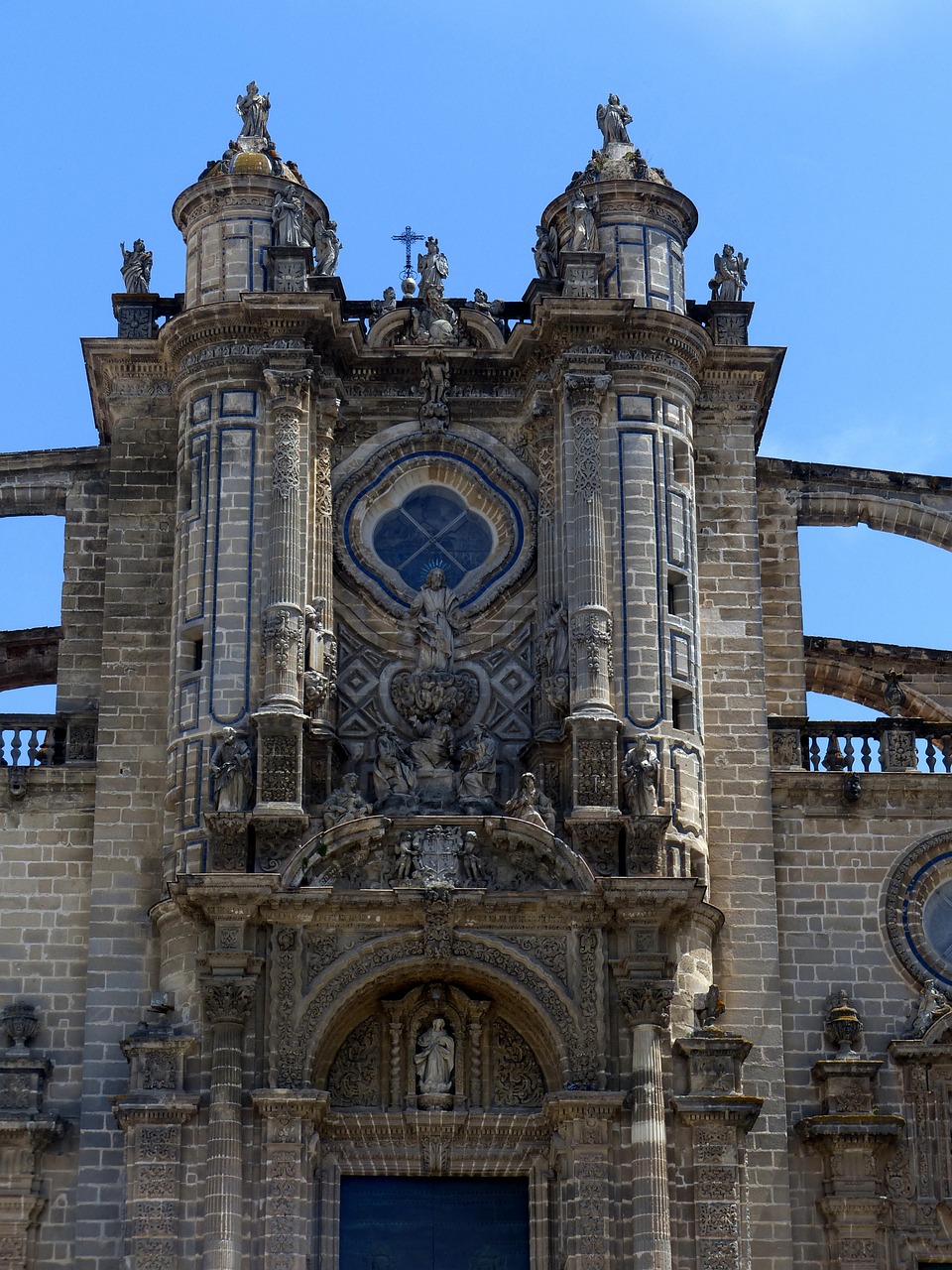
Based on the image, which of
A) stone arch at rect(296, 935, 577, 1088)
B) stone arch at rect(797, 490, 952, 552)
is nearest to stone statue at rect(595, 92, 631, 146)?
stone arch at rect(797, 490, 952, 552)

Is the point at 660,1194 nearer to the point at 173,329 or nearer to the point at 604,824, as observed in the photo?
the point at 604,824

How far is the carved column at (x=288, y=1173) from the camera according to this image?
2735 centimetres

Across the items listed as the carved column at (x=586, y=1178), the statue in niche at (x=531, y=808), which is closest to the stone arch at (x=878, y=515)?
the statue in niche at (x=531, y=808)

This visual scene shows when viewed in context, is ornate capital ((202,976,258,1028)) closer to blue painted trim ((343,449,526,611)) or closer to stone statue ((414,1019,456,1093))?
stone statue ((414,1019,456,1093))

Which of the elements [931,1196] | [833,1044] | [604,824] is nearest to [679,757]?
[604,824]

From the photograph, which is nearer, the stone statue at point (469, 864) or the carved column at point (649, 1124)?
the carved column at point (649, 1124)

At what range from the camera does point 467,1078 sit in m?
29.0

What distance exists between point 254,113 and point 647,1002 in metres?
13.0

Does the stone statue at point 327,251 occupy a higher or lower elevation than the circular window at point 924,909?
higher

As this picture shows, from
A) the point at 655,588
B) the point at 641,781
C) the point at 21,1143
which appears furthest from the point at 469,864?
the point at 21,1143

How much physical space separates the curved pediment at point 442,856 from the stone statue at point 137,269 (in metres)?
8.32

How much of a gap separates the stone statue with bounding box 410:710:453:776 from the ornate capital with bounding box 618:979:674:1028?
3.68m

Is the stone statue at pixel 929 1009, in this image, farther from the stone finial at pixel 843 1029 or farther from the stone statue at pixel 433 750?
the stone statue at pixel 433 750

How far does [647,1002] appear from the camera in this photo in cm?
2825
